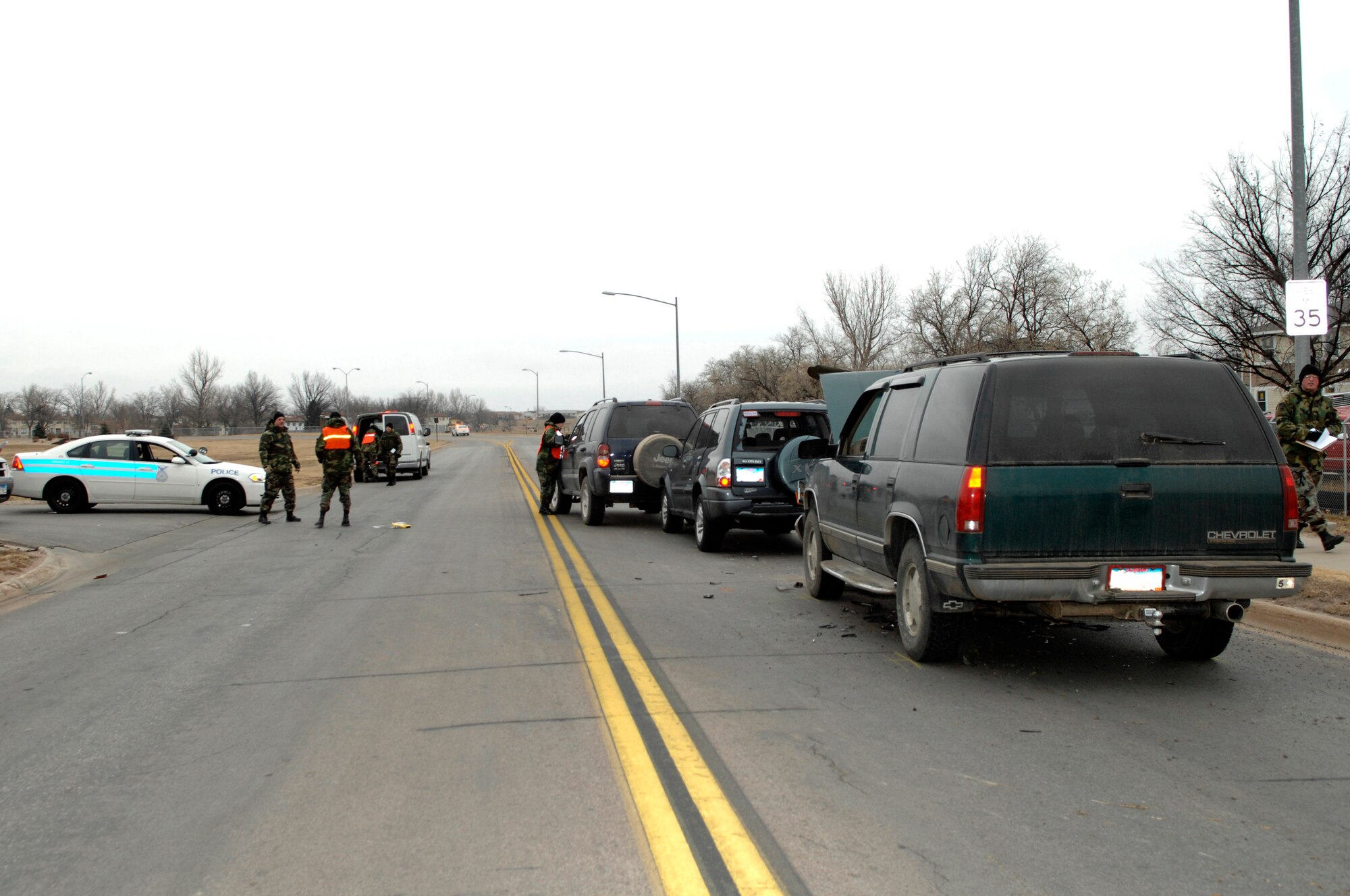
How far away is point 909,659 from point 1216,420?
7.67ft

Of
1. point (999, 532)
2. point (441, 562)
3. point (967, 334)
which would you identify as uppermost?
point (967, 334)

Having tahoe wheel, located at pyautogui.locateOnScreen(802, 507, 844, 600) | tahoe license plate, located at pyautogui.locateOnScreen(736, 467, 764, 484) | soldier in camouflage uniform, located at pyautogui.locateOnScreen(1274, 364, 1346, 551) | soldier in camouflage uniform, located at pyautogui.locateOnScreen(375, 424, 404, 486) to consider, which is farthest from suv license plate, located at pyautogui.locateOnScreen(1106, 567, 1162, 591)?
soldier in camouflage uniform, located at pyautogui.locateOnScreen(375, 424, 404, 486)

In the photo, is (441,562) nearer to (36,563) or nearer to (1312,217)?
(36,563)

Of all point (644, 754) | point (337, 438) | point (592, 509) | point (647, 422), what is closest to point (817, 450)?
point (644, 754)

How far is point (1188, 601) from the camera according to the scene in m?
5.60

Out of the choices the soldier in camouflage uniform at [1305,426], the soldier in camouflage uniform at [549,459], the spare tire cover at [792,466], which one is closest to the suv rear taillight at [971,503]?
the spare tire cover at [792,466]

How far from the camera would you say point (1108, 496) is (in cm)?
555

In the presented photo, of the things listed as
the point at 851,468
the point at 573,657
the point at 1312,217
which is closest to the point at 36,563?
the point at 573,657

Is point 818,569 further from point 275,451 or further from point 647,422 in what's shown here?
point 275,451

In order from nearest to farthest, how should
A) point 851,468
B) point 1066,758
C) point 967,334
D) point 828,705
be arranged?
point 1066,758
point 828,705
point 851,468
point 967,334

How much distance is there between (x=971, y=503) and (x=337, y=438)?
12297 millimetres

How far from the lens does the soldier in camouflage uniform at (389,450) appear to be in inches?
1149

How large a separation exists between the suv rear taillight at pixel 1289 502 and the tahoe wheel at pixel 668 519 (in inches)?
363

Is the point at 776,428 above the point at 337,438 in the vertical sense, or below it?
above
